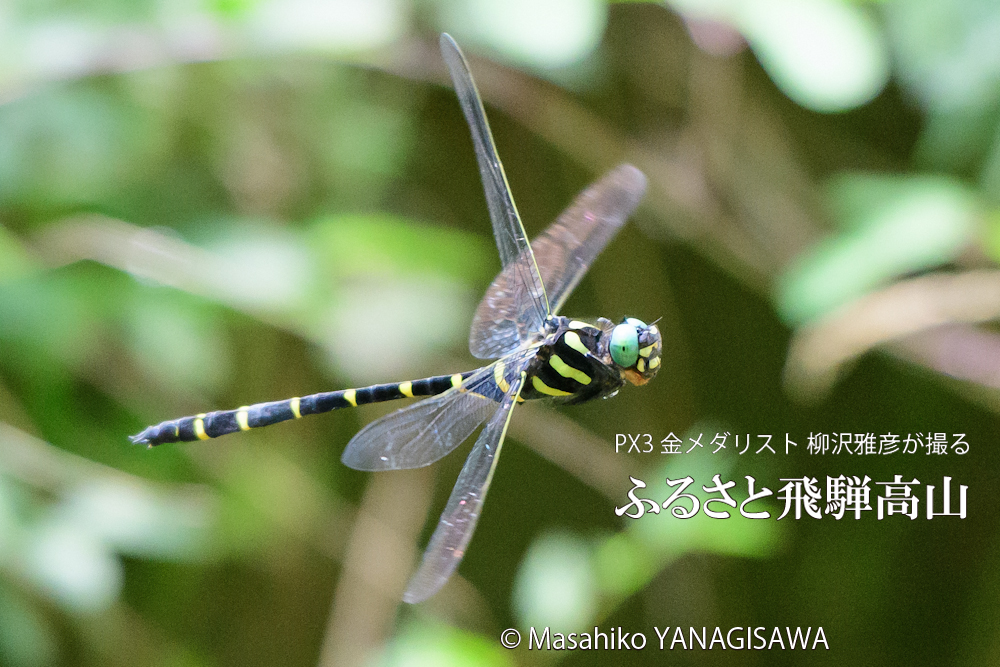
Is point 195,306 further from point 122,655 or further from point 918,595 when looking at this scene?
point 918,595

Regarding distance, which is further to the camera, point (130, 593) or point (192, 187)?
point (130, 593)

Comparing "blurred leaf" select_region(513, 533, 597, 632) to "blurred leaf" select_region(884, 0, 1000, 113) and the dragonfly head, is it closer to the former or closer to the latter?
the dragonfly head

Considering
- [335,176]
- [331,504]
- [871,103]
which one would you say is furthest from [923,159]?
[331,504]

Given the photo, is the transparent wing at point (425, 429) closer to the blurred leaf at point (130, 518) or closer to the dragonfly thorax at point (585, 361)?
the dragonfly thorax at point (585, 361)

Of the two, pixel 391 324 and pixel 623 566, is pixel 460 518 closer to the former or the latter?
pixel 623 566

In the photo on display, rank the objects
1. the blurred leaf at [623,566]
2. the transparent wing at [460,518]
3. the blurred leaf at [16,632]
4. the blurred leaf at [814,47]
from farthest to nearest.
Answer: the blurred leaf at [16,632]
the blurred leaf at [623,566]
the blurred leaf at [814,47]
the transparent wing at [460,518]

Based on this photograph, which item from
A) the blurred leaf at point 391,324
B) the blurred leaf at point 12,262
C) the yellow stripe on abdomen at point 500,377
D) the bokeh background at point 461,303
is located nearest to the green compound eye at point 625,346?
the yellow stripe on abdomen at point 500,377
